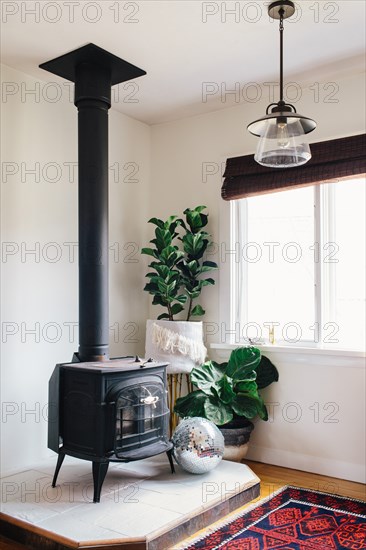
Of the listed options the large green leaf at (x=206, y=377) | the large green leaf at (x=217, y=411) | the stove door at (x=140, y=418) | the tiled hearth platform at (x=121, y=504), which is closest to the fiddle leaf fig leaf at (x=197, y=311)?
the large green leaf at (x=206, y=377)

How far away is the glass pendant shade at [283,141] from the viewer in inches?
94.0

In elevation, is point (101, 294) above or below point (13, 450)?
above

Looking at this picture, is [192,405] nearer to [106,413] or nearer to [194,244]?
[106,413]

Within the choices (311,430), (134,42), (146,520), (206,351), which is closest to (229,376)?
(206,351)

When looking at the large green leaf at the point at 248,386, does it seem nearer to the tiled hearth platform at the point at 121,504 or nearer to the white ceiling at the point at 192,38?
the tiled hearth platform at the point at 121,504

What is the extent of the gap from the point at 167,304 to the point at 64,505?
1.60 metres

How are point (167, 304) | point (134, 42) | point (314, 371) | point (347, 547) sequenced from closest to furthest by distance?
1. point (347, 547)
2. point (134, 42)
3. point (314, 371)
4. point (167, 304)

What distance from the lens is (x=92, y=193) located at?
3.12 metres

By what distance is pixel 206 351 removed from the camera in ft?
12.7

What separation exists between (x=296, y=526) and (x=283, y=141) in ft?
6.21

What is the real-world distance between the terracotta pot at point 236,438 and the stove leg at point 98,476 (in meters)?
0.99

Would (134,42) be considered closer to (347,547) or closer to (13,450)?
(13,450)

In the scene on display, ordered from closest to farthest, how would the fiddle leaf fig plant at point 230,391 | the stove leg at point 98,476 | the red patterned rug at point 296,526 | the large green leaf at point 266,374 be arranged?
the red patterned rug at point 296,526 → the stove leg at point 98,476 → the fiddle leaf fig plant at point 230,391 → the large green leaf at point 266,374

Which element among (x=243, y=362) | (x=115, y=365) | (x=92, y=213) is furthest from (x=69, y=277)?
(x=243, y=362)
